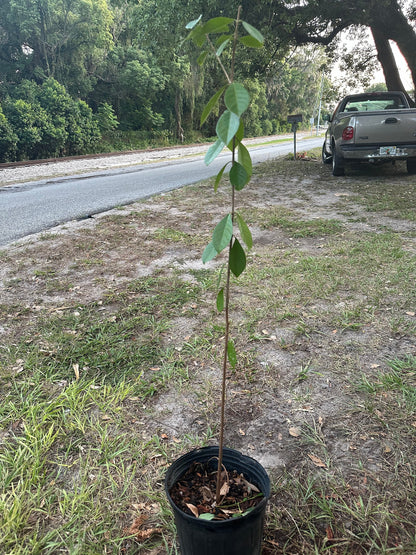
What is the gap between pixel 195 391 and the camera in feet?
7.92

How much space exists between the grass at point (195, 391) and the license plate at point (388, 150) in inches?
168

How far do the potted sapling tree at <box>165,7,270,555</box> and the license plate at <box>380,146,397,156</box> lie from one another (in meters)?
7.88

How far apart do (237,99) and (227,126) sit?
7 cm

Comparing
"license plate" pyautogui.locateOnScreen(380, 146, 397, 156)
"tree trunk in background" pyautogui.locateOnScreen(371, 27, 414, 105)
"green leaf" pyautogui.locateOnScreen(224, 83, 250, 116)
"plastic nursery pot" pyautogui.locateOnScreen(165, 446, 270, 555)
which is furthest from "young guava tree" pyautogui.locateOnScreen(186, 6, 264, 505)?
"tree trunk in background" pyautogui.locateOnScreen(371, 27, 414, 105)

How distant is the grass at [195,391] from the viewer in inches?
A: 64.4

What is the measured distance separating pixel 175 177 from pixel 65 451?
1031 cm

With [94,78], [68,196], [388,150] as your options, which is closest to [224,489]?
[68,196]

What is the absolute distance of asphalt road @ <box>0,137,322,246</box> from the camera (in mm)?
6422

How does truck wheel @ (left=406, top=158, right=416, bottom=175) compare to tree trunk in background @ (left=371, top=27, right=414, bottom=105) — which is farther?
tree trunk in background @ (left=371, top=27, right=414, bottom=105)

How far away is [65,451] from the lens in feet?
6.56

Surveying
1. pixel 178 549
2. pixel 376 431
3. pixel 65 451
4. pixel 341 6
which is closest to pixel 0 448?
pixel 65 451

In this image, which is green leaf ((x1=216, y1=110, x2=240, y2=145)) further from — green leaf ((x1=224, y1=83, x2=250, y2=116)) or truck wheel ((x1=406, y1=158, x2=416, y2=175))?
truck wheel ((x1=406, y1=158, x2=416, y2=175))

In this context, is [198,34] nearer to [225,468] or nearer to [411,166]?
[225,468]

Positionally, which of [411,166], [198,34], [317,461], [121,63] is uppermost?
[121,63]
